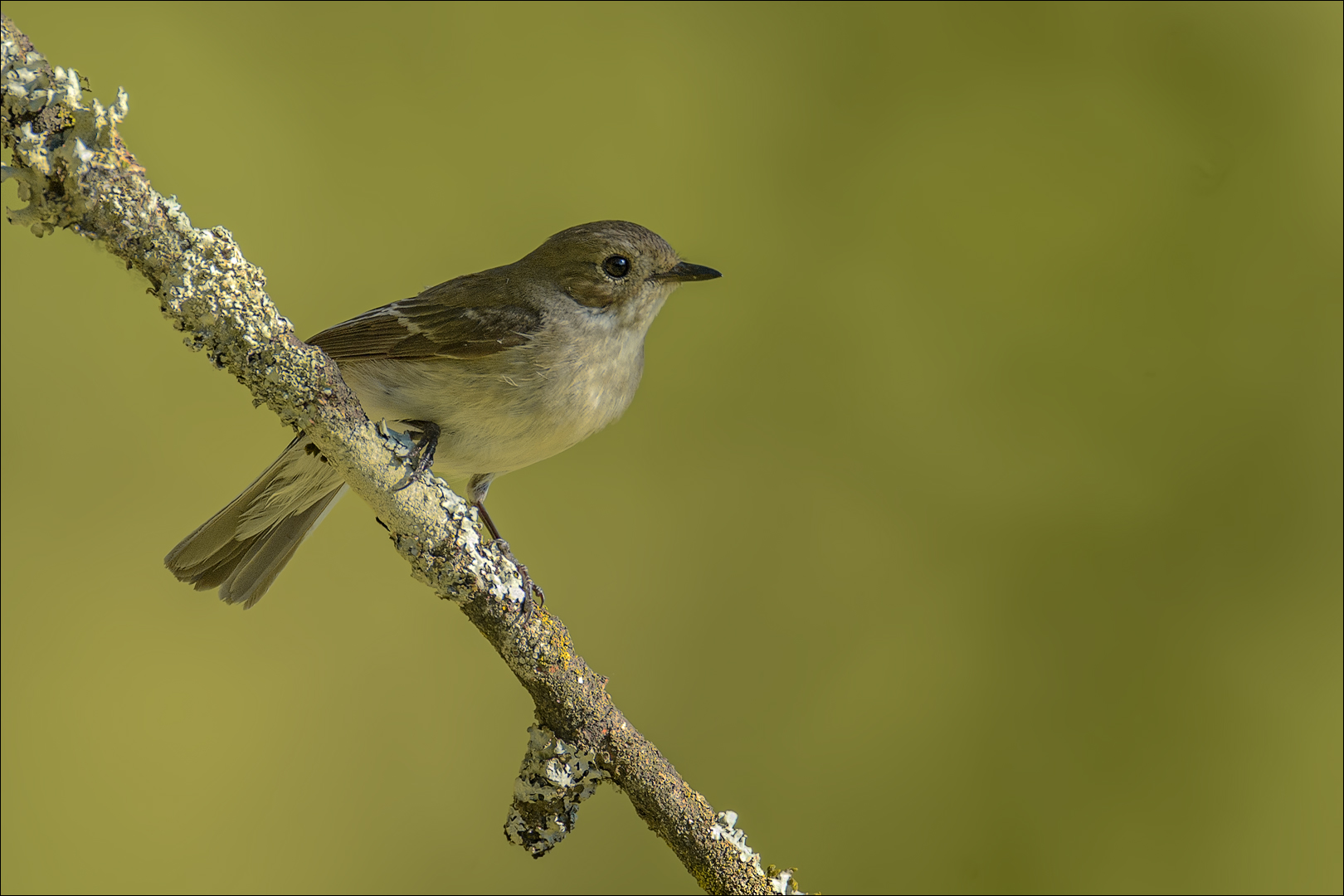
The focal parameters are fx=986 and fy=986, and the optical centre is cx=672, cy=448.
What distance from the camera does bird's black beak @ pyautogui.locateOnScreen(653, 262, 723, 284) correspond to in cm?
174

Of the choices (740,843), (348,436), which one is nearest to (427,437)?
(348,436)

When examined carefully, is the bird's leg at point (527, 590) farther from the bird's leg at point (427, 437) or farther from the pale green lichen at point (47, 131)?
the pale green lichen at point (47, 131)

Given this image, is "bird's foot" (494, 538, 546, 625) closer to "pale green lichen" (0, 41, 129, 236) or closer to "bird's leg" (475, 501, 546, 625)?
"bird's leg" (475, 501, 546, 625)

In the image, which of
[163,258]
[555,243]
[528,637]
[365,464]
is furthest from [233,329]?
[555,243]

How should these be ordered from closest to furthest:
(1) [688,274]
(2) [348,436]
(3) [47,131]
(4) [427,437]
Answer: (3) [47,131] < (2) [348,436] < (4) [427,437] < (1) [688,274]

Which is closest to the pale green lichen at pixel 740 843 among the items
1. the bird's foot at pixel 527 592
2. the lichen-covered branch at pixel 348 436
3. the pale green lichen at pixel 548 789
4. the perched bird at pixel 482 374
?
the lichen-covered branch at pixel 348 436

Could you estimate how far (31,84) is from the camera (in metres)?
0.85

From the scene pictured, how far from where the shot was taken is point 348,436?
3.55 feet

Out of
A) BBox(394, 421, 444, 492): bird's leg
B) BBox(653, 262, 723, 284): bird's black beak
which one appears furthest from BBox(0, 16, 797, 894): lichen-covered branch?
BBox(653, 262, 723, 284): bird's black beak

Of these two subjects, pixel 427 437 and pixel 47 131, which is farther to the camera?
pixel 427 437

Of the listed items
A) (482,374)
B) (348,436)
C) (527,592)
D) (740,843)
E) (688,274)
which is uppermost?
(688,274)

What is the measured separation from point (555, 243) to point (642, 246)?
166mm

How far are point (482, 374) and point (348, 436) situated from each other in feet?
1.67

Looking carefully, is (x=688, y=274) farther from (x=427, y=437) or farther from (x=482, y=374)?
(x=427, y=437)
